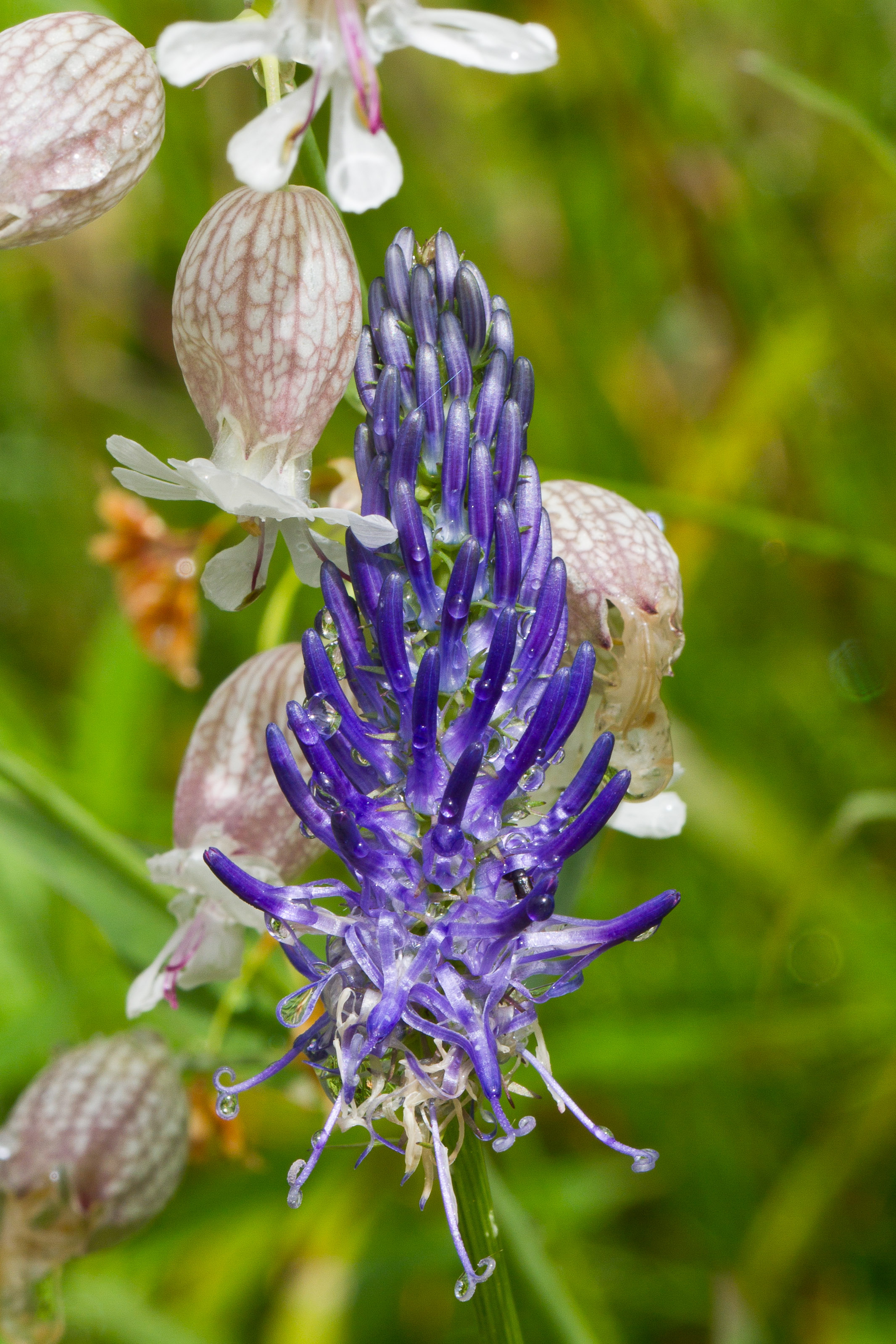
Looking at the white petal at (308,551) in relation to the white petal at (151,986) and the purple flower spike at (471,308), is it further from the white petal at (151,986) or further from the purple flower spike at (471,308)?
the white petal at (151,986)

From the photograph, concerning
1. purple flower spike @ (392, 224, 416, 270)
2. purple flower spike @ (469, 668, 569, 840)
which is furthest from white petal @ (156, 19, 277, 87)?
purple flower spike @ (469, 668, 569, 840)

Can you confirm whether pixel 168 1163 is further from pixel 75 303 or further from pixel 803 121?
pixel 803 121

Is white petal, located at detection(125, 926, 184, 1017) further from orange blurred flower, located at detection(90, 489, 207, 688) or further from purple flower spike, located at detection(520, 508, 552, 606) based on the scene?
orange blurred flower, located at detection(90, 489, 207, 688)

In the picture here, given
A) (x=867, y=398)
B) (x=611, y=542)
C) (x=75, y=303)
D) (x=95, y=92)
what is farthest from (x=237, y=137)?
(x=75, y=303)

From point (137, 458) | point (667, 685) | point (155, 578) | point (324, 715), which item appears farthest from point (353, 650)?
Answer: point (667, 685)

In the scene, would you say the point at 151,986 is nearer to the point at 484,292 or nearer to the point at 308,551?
the point at 308,551

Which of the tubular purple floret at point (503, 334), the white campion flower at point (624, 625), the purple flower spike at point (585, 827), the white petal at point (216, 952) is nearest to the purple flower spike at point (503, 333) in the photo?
the tubular purple floret at point (503, 334)
